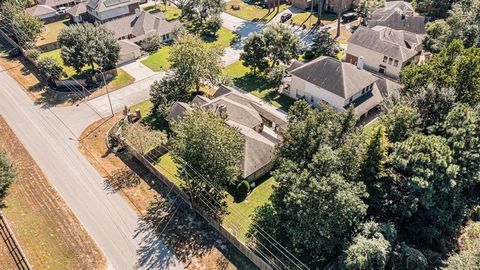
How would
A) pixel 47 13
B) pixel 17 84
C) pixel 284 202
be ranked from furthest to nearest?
1. pixel 47 13
2. pixel 17 84
3. pixel 284 202

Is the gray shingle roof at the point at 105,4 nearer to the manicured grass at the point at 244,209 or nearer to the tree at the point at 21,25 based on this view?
the tree at the point at 21,25

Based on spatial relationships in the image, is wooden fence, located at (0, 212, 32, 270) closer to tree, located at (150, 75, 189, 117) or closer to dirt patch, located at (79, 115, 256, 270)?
dirt patch, located at (79, 115, 256, 270)

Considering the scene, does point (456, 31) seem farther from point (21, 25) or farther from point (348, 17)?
point (21, 25)

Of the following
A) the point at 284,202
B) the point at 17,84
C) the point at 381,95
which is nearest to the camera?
the point at 284,202

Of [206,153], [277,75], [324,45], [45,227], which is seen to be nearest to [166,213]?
[206,153]

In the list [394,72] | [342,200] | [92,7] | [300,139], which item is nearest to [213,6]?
[92,7]

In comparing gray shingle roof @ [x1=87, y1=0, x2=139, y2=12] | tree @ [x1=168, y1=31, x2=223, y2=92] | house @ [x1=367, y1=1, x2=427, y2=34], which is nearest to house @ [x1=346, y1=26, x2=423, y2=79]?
house @ [x1=367, y1=1, x2=427, y2=34]

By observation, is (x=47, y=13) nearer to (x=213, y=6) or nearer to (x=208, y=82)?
(x=213, y=6)
